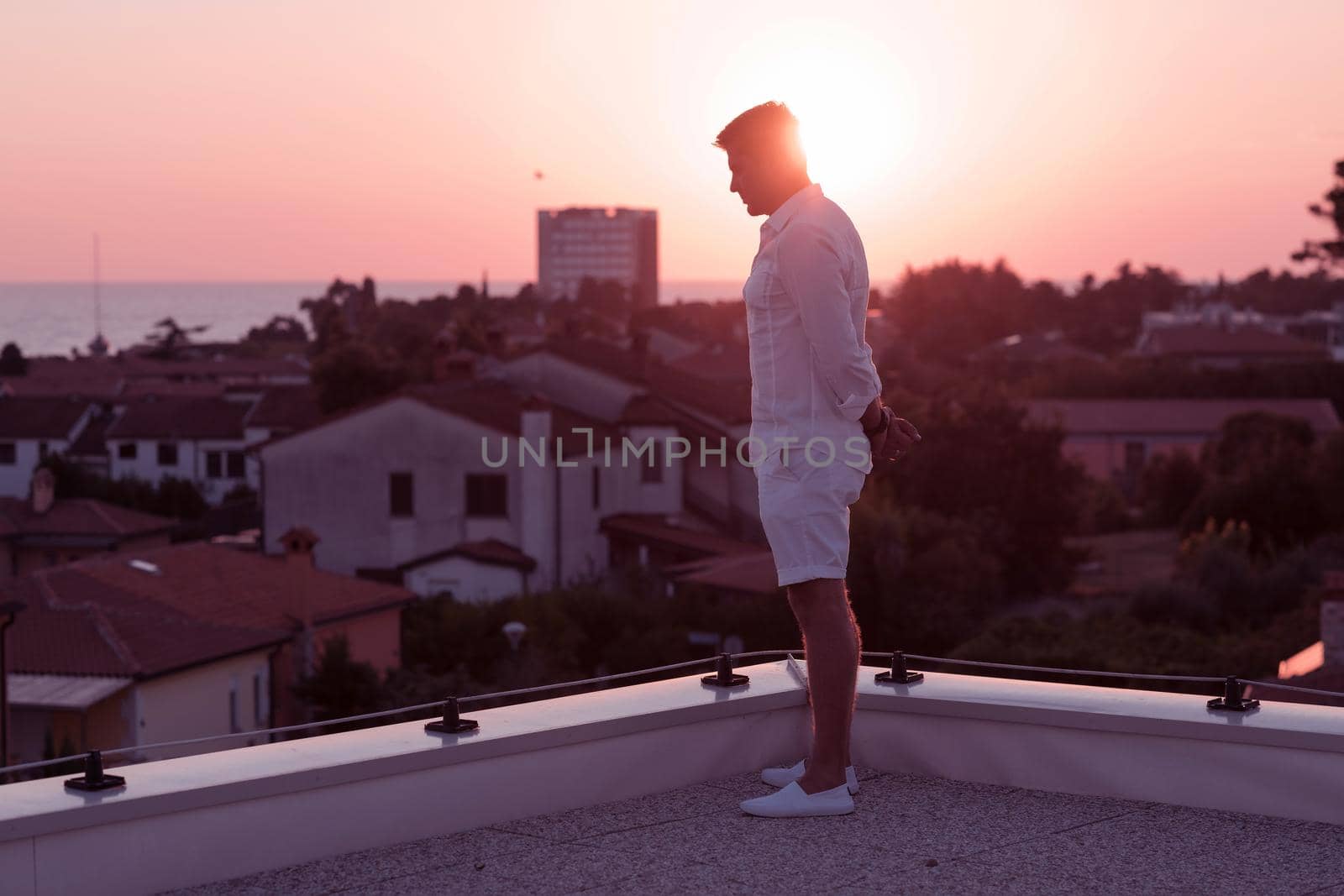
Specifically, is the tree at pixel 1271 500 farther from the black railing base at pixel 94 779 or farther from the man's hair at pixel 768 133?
the black railing base at pixel 94 779

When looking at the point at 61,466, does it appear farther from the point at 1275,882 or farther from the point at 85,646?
the point at 1275,882

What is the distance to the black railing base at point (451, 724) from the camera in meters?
3.82

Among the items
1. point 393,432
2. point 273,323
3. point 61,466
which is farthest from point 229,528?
point 273,323

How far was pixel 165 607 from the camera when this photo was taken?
25.2 m

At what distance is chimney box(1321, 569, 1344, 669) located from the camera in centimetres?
1569

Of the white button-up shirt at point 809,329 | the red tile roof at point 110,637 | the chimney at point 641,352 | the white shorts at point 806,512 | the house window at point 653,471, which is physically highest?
the chimney at point 641,352

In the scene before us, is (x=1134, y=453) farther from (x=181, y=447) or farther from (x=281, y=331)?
(x=281, y=331)

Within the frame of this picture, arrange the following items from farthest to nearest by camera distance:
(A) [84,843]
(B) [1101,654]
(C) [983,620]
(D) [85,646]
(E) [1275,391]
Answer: (E) [1275,391] → (C) [983,620] → (B) [1101,654] → (D) [85,646] → (A) [84,843]

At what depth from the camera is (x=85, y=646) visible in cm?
2231

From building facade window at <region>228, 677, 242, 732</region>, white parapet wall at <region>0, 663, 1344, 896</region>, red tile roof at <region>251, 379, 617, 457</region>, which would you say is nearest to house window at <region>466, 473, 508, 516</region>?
red tile roof at <region>251, 379, 617, 457</region>

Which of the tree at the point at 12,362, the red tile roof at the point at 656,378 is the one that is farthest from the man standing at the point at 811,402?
the tree at the point at 12,362

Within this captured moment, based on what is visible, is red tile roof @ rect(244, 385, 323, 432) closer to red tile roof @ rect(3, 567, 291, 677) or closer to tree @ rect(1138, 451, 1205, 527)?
tree @ rect(1138, 451, 1205, 527)

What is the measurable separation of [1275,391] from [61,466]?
50.5 metres

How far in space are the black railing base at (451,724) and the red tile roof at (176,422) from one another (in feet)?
191
